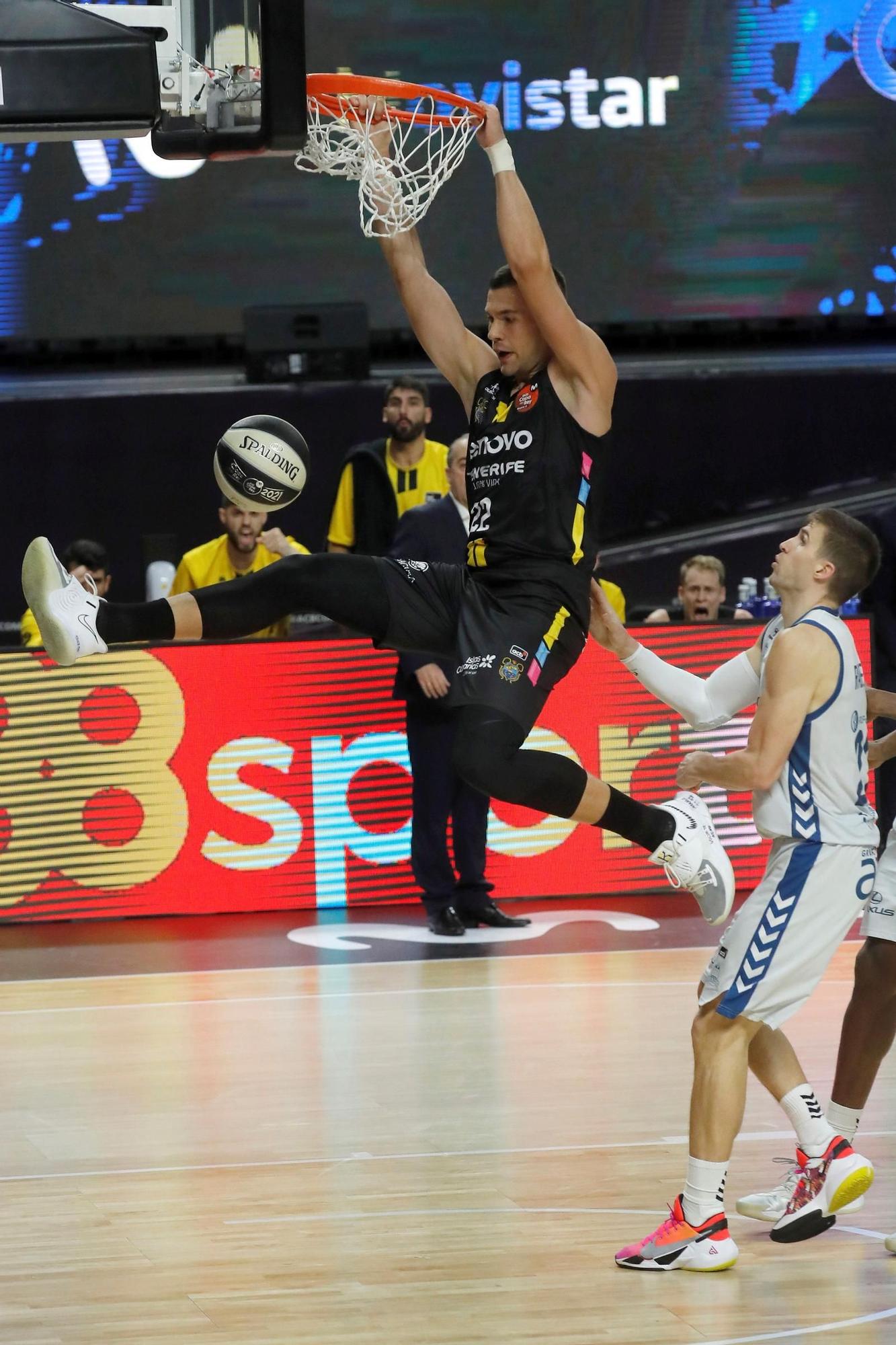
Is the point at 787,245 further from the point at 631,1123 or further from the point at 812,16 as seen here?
the point at 631,1123

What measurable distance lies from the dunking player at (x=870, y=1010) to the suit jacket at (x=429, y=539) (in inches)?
142

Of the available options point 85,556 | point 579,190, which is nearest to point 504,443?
point 85,556

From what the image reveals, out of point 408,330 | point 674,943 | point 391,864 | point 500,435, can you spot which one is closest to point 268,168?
point 408,330

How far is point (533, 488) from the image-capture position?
5.29 metres

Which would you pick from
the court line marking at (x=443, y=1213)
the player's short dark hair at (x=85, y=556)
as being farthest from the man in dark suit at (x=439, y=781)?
the court line marking at (x=443, y=1213)

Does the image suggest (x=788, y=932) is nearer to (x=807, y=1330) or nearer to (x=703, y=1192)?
(x=703, y=1192)

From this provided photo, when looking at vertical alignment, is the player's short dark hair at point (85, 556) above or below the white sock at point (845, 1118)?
above

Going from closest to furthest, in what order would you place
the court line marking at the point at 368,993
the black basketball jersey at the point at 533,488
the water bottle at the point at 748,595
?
the black basketball jersey at the point at 533,488
the court line marking at the point at 368,993
the water bottle at the point at 748,595

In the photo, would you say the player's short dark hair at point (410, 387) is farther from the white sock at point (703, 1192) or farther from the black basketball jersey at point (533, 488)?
the white sock at point (703, 1192)

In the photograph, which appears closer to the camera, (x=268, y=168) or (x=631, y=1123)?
(x=631, y=1123)

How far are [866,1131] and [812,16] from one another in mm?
9290

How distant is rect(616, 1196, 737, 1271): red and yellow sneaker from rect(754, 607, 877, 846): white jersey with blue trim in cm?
99

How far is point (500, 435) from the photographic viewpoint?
17.5 feet

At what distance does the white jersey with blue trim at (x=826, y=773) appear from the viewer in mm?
4668
